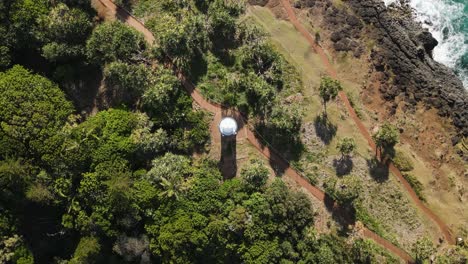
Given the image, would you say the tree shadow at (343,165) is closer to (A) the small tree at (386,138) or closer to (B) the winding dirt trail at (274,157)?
(B) the winding dirt trail at (274,157)

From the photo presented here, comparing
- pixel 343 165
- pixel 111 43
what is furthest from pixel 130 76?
pixel 343 165

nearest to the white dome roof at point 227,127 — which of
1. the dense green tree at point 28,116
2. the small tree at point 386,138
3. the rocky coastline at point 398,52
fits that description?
the dense green tree at point 28,116

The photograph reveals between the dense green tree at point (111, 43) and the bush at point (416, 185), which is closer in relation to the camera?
the dense green tree at point (111, 43)

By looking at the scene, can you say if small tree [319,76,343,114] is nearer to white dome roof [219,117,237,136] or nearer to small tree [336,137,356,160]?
small tree [336,137,356,160]

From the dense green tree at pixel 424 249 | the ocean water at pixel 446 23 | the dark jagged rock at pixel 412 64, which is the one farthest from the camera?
the ocean water at pixel 446 23

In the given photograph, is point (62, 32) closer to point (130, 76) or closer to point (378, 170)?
point (130, 76)

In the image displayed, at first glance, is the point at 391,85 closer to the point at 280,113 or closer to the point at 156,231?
the point at 280,113

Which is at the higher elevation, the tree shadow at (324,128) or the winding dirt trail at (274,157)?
the tree shadow at (324,128)
